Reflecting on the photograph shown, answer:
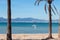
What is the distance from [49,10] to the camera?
66.3ft

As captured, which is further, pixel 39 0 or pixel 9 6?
pixel 39 0

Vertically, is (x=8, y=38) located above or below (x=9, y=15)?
below

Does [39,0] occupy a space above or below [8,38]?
above

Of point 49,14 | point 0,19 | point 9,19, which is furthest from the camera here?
point 0,19

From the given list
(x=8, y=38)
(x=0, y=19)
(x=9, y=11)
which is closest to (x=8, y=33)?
(x=8, y=38)

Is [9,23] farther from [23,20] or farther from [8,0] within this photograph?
[23,20]

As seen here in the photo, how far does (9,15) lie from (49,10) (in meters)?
4.69

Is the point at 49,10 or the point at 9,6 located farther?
the point at 49,10

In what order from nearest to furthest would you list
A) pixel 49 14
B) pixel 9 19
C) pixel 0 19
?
pixel 9 19
pixel 49 14
pixel 0 19

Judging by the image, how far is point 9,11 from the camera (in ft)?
54.0

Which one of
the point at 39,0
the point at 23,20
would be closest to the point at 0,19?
the point at 23,20

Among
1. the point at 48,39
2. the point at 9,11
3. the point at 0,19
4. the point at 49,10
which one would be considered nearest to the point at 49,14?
the point at 49,10

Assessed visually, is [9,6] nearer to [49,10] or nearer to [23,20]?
[49,10]

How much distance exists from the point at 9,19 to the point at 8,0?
1.16 meters
